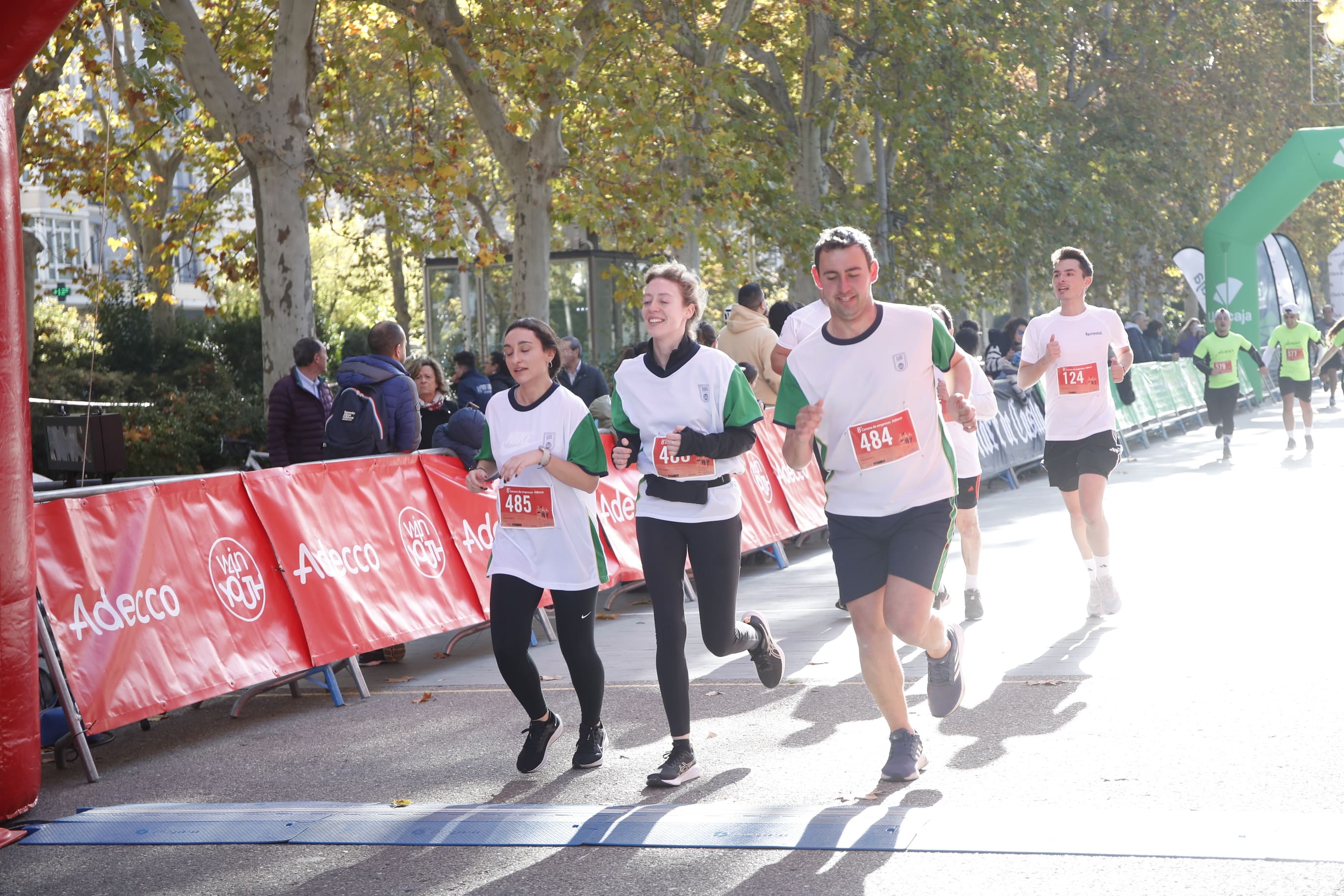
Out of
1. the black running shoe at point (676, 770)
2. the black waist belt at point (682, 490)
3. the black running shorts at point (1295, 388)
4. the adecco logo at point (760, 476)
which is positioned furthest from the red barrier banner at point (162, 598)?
the black running shorts at point (1295, 388)

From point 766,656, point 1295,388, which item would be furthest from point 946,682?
point 1295,388

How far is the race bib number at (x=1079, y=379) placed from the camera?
8.54 meters

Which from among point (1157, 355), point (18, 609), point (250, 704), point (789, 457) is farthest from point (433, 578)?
point (1157, 355)

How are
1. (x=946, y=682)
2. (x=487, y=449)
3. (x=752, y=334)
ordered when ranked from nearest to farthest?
(x=946, y=682), (x=487, y=449), (x=752, y=334)


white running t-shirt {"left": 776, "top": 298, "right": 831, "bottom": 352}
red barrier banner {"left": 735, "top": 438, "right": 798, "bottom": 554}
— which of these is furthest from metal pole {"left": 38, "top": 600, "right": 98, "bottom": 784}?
red barrier banner {"left": 735, "top": 438, "right": 798, "bottom": 554}

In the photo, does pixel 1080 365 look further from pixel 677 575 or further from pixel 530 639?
pixel 530 639

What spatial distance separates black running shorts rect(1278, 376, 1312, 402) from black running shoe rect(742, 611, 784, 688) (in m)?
15.1

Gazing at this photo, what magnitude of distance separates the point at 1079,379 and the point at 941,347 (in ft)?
11.5

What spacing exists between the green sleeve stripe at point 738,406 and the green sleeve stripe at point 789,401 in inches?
8.5

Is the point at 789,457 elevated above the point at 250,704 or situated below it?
above

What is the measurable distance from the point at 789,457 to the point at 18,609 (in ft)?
9.96

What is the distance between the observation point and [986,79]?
24.8 m

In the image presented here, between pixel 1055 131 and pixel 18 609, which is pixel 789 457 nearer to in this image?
pixel 18 609

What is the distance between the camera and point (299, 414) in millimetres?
9812
